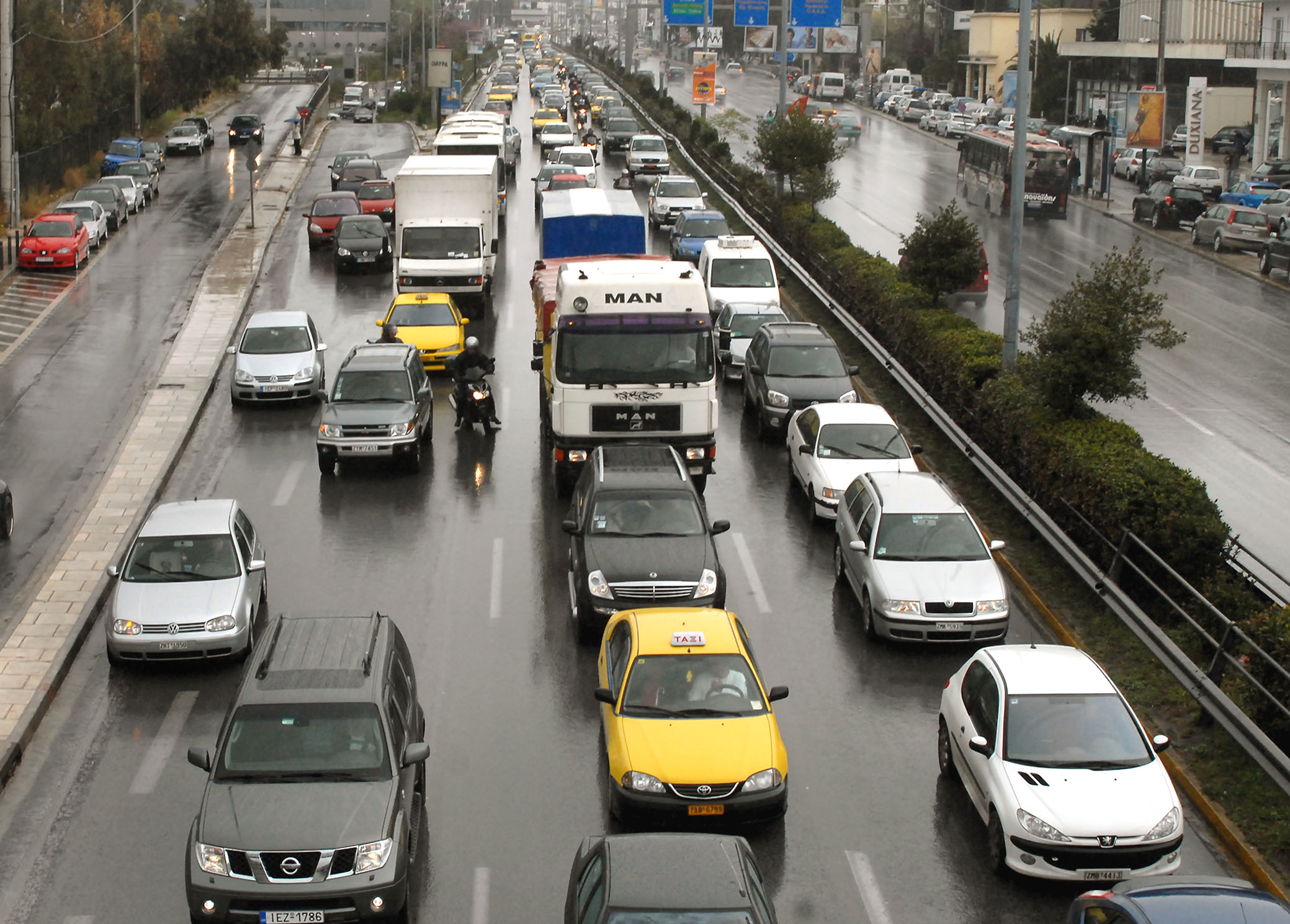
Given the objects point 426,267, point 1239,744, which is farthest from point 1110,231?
point 1239,744

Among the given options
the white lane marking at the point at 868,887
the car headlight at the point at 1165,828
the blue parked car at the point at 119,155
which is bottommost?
the white lane marking at the point at 868,887

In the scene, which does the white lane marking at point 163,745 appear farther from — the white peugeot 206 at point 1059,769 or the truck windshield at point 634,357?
the truck windshield at point 634,357

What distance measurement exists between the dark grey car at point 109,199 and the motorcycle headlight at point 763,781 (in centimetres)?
3970

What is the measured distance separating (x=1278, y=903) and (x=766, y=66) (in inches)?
5657

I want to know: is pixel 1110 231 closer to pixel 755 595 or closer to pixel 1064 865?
pixel 755 595

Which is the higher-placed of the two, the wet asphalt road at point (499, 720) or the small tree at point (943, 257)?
the small tree at point (943, 257)

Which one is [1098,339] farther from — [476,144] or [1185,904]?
[476,144]

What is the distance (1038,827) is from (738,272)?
2311 cm

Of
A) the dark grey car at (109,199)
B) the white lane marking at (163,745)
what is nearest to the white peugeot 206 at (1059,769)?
the white lane marking at (163,745)

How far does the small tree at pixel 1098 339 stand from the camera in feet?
69.9

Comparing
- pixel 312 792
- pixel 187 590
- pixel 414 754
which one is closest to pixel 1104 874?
pixel 414 754

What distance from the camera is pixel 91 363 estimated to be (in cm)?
3147

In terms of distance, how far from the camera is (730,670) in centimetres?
1339

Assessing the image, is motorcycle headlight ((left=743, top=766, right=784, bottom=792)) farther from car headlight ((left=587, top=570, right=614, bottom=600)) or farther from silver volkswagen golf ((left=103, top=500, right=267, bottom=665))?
silver volkswagen golf ((left=103, top=500, right=267, bottom=665))
